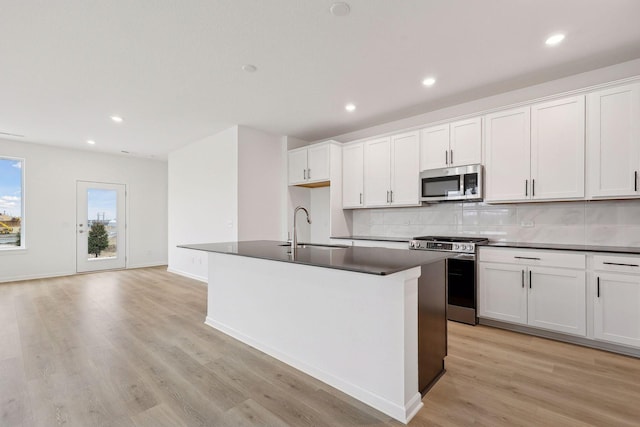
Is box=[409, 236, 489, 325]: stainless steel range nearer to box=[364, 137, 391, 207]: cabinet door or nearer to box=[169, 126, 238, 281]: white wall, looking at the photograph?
box=[364, 137, 391, 207]: cabinet door

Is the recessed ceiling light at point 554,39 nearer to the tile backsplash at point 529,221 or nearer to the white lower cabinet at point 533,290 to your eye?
the tile backsplash at point 529,221

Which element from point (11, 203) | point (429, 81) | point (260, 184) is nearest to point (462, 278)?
point (429, 81)

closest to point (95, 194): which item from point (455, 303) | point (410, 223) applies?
point (410, 223)

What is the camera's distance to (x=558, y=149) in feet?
10.1

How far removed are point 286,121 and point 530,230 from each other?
11.9ft

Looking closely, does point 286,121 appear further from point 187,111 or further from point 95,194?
point 95,194

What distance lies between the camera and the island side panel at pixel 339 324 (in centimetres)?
182

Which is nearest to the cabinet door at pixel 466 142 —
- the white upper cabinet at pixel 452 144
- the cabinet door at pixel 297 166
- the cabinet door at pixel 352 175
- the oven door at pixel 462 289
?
the white upper cabinet at pixel 452 144

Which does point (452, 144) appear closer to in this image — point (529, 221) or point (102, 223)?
point (529, 221)

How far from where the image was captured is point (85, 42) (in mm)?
2584

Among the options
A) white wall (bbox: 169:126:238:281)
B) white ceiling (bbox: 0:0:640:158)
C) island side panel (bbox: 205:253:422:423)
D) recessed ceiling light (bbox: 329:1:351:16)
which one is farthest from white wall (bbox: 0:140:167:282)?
recessed ceiling light (bbox: 329:1:351:16)

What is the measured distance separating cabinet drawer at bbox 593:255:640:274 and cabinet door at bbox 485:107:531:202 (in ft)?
2.81

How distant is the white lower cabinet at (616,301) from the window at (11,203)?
8951mm

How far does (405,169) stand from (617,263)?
2.40 metres
